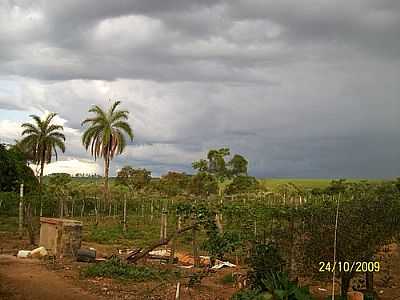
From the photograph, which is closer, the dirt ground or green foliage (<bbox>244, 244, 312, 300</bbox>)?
green foliage (<bbox>244, 244, 312, 300</bbox>)

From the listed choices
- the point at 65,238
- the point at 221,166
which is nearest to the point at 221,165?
the point at 221,166

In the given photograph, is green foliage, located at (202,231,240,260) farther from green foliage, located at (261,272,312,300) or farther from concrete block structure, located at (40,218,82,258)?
concrete block structure, located at (40,218,82,258)

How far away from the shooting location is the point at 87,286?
35.7ft

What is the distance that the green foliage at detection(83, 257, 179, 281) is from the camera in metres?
11.8

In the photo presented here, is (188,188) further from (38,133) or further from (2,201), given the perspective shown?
(2,201)

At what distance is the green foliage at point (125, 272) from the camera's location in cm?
1176

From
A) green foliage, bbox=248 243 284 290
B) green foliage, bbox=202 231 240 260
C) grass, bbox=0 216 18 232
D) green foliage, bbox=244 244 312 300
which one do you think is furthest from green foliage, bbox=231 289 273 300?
grass, bbox=0 216 18 232

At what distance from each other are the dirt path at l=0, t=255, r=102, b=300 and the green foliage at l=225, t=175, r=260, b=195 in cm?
2415

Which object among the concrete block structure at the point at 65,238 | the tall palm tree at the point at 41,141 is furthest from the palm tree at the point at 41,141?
the concrete block structure at the point at 65,238

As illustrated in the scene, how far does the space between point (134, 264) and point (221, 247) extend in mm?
3102

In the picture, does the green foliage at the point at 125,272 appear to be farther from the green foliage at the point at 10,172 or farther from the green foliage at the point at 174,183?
the green foliage at the point at 174,183

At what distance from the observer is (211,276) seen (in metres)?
12.9

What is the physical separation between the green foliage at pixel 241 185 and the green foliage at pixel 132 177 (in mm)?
9366

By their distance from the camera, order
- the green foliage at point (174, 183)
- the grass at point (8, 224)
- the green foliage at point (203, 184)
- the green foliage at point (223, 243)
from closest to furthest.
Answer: the green foliage at point (223, 243), the grass at point (8, 224), the green foliage at point (203, 184), the green foliage at point (174, 183)
